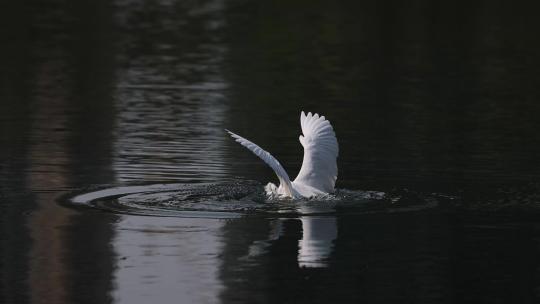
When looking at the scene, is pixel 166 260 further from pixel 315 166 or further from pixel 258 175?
pixel 258 175

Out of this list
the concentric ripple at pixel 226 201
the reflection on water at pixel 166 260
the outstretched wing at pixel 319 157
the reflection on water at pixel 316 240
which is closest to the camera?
the reflection on water at pixel 166 260

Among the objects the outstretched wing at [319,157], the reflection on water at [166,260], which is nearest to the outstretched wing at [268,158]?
the reflection on water at [166,260]

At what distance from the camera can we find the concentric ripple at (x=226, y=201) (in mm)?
16625

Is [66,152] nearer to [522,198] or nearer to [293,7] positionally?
[522,198]

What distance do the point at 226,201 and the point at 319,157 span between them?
1474 millimetres

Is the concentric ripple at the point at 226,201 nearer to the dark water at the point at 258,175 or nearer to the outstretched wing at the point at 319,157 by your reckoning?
the dark water at the point at 258,175

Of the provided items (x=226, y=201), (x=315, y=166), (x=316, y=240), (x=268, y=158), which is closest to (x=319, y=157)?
(x=315, y=166)

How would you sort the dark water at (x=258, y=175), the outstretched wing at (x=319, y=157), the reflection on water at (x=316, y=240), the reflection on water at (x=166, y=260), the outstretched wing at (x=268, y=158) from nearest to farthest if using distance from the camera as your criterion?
the reflection on water at (x=166, y=260) < the dark water at (x=258, y=175) < the reflection on water at (x=316, y=240) < the outstretched wing at (x=268, y=158) < the outstretched wing at (x=319, y=157)

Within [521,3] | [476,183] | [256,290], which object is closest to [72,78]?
[476,183]

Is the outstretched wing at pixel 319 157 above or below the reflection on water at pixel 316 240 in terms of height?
above

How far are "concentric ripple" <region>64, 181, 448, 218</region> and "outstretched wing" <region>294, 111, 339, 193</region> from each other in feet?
0.71

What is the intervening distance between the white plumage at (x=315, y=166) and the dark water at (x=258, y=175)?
194mm

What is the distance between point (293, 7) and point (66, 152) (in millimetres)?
40121

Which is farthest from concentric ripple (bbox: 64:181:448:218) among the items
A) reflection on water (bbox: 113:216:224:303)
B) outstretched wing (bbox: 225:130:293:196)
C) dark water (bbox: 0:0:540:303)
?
reflection on water (bbox: 113:216:224:303)
